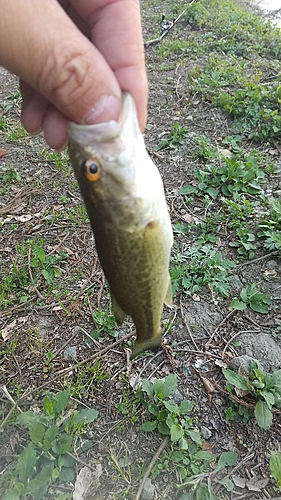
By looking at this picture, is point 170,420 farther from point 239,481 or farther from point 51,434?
point 51,434

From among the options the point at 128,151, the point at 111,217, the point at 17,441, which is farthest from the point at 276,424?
the point at 128,151

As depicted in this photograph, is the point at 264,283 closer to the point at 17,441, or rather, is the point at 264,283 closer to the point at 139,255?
the point at 139,255

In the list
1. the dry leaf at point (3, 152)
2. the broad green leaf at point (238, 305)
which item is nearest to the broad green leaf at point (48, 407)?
the broad green leaf at point (238, 305)

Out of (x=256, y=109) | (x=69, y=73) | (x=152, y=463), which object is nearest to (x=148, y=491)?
(x=152, y=463)

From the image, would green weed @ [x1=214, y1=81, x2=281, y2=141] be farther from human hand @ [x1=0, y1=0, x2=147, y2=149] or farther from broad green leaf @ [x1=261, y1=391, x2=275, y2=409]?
human hand @ [x1=0, y1=0, x2=147, y2=149]

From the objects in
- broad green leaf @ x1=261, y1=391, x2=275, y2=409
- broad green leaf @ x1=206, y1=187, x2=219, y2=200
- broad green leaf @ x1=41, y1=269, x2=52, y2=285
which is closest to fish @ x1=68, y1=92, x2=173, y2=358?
broad green leaf @ x1=261, y1=391, x2=275, y2=409
